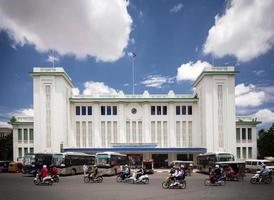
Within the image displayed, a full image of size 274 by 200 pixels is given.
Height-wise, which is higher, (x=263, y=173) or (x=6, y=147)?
(x=263, y=173)

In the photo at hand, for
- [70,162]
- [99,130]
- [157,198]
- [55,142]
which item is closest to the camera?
[157,198]

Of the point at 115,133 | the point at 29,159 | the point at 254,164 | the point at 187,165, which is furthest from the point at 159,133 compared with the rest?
the point at 29,159

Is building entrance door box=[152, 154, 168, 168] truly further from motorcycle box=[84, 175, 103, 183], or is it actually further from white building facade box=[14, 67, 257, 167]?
motorcycle box=[84, 175, 103, 183]

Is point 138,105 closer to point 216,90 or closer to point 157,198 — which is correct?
point 216,90

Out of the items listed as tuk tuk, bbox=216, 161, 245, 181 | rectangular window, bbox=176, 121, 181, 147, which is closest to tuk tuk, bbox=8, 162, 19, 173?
rectangular window, bbox=176, 121, 181, 147

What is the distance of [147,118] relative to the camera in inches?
2776

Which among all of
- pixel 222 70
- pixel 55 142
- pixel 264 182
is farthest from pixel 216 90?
pixel 264 182

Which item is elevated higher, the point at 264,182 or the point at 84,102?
the point at 84,102

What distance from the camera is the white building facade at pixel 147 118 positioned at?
64.4 metres

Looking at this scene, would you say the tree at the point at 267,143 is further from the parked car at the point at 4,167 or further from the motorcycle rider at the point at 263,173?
the parked car at the point at 4,167

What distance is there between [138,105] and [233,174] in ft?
126

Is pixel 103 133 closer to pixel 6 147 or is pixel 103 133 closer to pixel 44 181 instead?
pixel 6 147

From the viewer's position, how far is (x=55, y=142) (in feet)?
206

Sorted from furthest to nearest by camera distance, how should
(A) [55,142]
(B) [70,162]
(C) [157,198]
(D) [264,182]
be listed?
→ (A) [55,142] < (B) [70,162] < (D) [264,182] < (C) [157,198]
